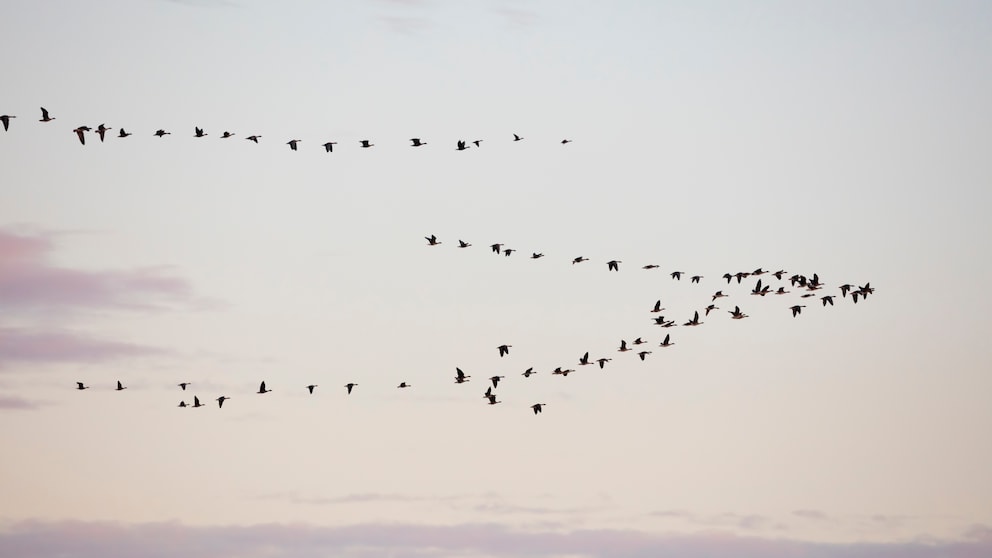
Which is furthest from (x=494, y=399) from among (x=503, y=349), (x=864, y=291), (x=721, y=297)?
(x=864, y=291)

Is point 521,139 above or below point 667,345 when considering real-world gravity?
above

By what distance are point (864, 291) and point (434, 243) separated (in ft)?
133

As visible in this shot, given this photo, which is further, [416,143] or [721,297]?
[721,297]

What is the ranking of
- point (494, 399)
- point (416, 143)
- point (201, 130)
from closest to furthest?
1. point (201, 130)
2. point (416, 143)
3. point (494, 399)

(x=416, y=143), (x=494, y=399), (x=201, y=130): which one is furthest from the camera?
(x=494, y=399)

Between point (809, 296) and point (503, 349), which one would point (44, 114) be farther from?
point (809, 296)

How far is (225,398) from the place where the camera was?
648ft

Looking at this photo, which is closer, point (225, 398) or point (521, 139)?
point (521, 139)

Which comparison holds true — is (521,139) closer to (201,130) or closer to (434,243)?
(434,243)

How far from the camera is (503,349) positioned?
184m

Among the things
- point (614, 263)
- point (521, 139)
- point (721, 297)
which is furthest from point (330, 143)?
point (721, 297)

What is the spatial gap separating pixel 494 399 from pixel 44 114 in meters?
51.2

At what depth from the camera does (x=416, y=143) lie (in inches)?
7146

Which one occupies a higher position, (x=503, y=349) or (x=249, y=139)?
(x=249, y=139)
